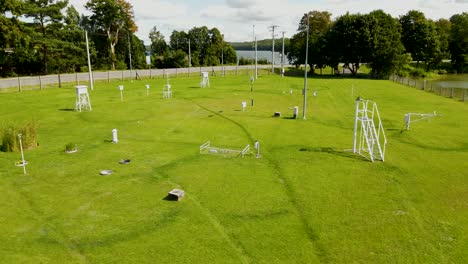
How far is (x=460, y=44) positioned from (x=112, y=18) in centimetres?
8789

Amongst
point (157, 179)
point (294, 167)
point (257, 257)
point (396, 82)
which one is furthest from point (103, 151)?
point (396, 82)

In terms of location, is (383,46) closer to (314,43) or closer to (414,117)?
(314,43)

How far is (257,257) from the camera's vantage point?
9.64 meters

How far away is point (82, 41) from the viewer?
236ft

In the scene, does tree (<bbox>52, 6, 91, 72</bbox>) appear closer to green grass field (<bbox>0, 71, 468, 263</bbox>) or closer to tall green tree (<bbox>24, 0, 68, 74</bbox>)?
tall green tree (<bbox>24, 0, 68, 74</bbox>)

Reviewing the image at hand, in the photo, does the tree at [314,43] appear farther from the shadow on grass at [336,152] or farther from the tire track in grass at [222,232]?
the tire track in grass at [222,232]

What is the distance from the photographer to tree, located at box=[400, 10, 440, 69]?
85438 millimetres

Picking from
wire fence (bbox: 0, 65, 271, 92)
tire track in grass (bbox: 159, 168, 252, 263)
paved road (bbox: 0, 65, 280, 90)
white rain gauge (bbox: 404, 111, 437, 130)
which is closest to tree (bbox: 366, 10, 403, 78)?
wire fence (bbox: 0, 65, 271, 92)

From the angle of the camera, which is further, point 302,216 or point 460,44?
point 460,44

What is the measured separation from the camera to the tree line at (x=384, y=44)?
71.2 m

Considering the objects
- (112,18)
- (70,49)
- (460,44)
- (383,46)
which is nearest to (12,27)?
(70,49)

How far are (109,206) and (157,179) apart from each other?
299 cm

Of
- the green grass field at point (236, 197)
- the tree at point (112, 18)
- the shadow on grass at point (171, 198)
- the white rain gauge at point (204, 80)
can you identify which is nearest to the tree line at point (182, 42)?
the tree at point (112, 18)

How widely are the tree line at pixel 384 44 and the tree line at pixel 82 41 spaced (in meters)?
29.4
